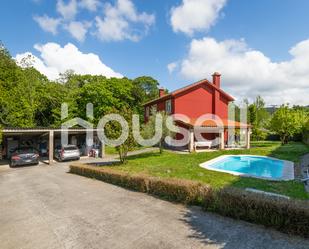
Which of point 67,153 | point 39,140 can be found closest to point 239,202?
point 67,153

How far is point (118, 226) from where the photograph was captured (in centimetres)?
675

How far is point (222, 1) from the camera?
12492 millimetres

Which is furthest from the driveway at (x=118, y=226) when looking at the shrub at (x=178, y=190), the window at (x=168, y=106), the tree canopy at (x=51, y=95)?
the tree canopy at (x=51, y=95)

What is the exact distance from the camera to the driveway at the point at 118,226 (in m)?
5.68

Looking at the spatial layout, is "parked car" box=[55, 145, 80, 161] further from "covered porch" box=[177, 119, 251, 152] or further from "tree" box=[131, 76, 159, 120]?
"tree" box=[131, 76, 159, 120]

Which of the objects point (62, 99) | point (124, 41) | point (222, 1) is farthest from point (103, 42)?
point (62, 99)

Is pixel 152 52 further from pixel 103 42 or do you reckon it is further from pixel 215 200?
pixel 215 200

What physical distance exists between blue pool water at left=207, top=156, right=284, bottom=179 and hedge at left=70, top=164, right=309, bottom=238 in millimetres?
7457

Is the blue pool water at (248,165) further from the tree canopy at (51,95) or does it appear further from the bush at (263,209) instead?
the tree canopy at (51,95)

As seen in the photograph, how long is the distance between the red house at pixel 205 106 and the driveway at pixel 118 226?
57.0ft

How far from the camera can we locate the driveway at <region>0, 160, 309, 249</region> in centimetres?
568

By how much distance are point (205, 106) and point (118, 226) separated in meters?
25.4

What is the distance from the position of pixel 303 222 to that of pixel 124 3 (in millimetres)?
12796

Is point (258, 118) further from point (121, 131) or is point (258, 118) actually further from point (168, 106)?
point (121, 131)
